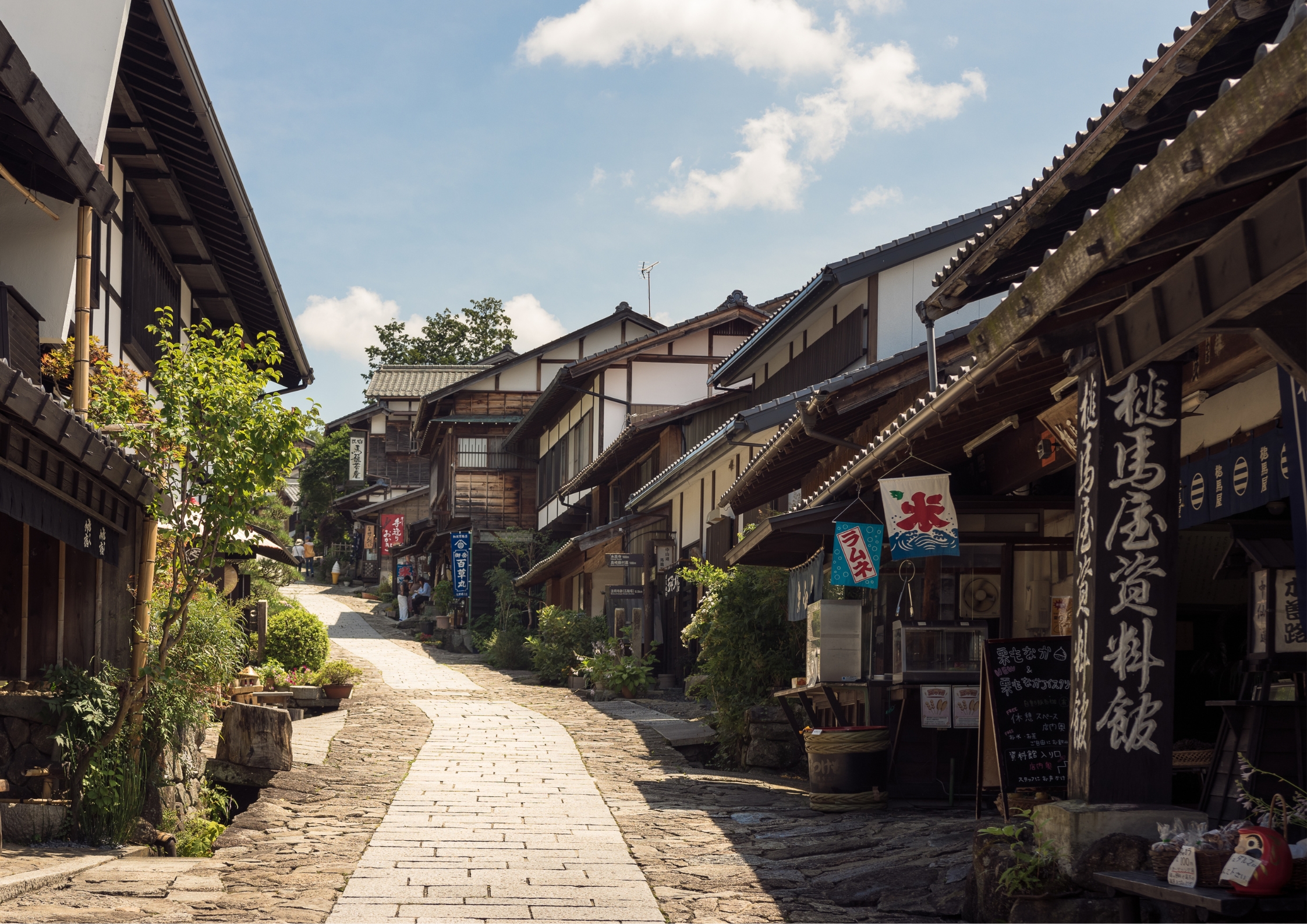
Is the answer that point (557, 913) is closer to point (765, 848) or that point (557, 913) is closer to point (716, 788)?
point (765, 848)

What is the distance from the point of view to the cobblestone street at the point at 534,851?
24.5 feet

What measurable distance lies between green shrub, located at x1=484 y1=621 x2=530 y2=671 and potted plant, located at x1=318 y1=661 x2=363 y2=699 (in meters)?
11.3

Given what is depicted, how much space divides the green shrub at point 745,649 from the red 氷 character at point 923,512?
4.54 metres

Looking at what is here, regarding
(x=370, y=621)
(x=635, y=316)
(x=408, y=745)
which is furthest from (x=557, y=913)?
(x=370, y=621)

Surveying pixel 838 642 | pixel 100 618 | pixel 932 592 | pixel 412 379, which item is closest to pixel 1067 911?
pixel 932 592

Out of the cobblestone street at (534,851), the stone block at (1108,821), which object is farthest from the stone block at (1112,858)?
the cobblestone street at (534,851)

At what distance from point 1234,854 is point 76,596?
9.45 m

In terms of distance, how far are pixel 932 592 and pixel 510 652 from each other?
2182 cm

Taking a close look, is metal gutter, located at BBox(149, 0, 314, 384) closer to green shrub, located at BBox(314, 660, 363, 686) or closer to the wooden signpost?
green shrub, located at BBox(314, 660, 363, 686)

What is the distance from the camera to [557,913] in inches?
290

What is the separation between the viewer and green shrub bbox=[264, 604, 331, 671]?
66.5ft

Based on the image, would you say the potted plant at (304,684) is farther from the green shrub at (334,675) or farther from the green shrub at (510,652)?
the green shrub at (510,652)

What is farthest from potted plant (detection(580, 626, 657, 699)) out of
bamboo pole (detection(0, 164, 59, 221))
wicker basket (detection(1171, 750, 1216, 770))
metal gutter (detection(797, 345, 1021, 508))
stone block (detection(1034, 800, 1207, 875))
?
stone block (detection(1034, 800, 1207, 875))

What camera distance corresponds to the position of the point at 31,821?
9227mm
